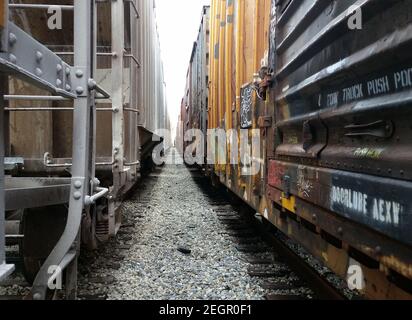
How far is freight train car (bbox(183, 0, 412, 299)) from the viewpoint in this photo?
1.52m

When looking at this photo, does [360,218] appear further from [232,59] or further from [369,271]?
[232,59]

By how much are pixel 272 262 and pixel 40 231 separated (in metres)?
2.27

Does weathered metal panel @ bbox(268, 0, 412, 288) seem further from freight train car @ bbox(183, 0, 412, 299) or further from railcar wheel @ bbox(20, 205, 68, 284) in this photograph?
railcar wheel @ bbox(20, 205, 68, 284)

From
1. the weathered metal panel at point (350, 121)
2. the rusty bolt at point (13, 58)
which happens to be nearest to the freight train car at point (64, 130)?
the rusty bolt at point (13, 58)

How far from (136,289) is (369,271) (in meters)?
2.23

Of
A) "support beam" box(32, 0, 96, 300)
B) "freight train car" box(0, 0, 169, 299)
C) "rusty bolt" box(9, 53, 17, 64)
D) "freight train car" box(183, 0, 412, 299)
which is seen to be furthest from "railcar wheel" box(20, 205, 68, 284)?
"rusty bolt" box(9, 53, 17, 64)

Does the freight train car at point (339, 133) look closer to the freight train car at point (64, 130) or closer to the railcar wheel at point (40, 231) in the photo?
the freight train car at point (64, 130)

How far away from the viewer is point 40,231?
3.01 m

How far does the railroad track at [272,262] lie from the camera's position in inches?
130

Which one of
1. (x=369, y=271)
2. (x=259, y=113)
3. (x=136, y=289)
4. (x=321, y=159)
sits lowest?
(x=136, y=289)

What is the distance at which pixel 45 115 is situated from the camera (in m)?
4.47

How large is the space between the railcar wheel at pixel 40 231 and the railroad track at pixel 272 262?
64.7 inches
